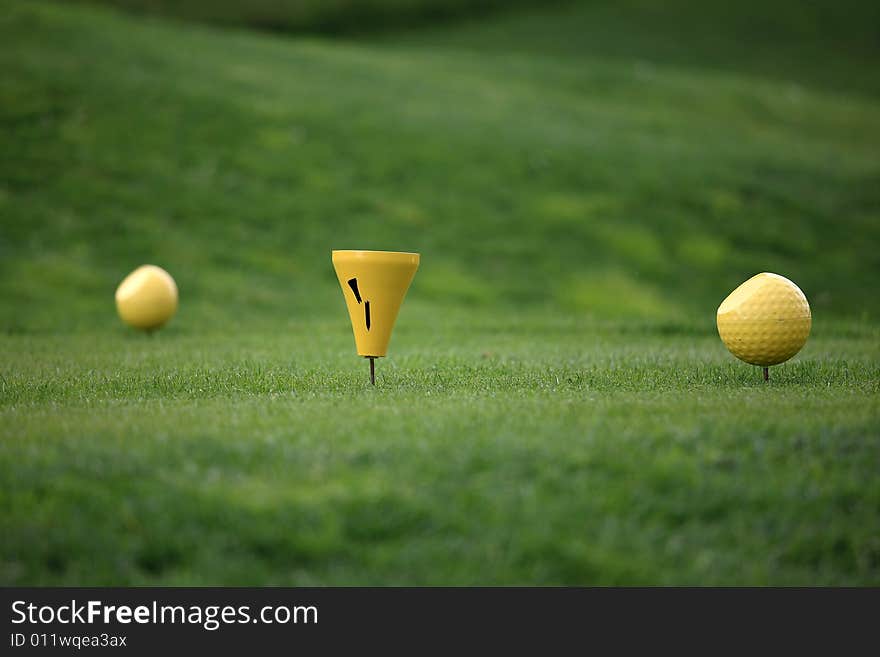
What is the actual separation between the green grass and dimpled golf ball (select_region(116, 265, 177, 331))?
342 mm

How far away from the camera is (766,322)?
25.2 feet

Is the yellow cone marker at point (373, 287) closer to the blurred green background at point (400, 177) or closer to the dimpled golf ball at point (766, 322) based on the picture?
the dimpled golf ball at point (766, 322)

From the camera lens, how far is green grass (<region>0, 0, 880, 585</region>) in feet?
15.5

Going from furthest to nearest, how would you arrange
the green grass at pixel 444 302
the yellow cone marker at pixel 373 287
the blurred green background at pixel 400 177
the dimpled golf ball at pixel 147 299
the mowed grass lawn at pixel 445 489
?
the blurred green background at pixel 400 177 < the dimpled golf ball at pixel 147 299 < the yellow cone marker at pixel 373 287 < the green grass at pixel 444 302 < the mowed grass lawn at pixel 445 489

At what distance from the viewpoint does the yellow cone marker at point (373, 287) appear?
290 inches

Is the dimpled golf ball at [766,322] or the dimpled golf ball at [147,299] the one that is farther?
the dimpled golf ball at [147,299]

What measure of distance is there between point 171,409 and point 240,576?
7.90 ft

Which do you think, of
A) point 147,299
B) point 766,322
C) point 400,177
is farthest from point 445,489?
point 400,177

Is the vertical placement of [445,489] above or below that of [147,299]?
below

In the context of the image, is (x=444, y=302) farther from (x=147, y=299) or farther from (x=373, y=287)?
(x=373, y=287)

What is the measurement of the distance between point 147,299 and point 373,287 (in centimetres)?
645

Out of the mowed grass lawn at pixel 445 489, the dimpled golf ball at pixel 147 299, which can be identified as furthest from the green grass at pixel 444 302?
the dimpled golf ball at pixel 147 299

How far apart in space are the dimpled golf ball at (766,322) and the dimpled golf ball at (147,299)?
8.14 m

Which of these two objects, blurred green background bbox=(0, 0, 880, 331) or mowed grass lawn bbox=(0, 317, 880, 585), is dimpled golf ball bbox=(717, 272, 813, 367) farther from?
blurred green background bbox=(0, 0, 880, 331)
